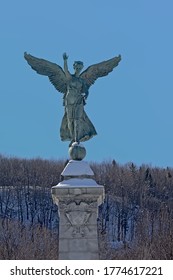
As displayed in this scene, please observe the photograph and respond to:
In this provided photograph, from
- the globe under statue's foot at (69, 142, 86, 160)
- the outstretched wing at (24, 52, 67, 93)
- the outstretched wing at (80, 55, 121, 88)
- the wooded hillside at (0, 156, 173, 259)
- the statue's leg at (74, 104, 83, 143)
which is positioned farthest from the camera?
the wooded hillside at (0, 156, 173, 259)

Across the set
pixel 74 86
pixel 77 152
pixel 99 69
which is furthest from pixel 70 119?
pixel 99 69

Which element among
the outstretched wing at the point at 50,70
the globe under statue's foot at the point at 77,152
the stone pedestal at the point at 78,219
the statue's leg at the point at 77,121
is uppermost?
the outstretched wing at the point at 50,70

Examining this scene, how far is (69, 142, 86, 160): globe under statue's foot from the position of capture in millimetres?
13461

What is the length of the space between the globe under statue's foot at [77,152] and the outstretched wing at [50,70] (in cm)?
145

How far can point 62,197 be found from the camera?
12938 millimetres

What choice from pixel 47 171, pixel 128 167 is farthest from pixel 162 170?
pixel 47 171

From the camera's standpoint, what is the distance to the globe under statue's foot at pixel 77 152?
13.5 metres

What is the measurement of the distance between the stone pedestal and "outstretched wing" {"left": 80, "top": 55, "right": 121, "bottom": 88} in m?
2.58

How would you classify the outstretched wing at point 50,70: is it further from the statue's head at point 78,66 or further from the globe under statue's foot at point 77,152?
the globe under statue's foot at point 77,152

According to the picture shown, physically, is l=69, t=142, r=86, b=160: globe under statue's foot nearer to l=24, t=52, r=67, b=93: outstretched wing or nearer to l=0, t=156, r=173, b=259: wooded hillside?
l=24, t=52, r=67, b=93: outstretched wing

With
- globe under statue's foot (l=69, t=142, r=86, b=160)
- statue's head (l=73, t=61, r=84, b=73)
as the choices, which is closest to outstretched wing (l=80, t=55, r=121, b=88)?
statue's head (l=73, t=61, r=84, b=73)

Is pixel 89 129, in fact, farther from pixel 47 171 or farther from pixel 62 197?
pixel 47 171

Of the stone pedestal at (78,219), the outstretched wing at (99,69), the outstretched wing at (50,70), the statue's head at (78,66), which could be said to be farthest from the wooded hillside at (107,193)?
the stone pedestal at (78,219)

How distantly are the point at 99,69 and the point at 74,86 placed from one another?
0.76 metres
